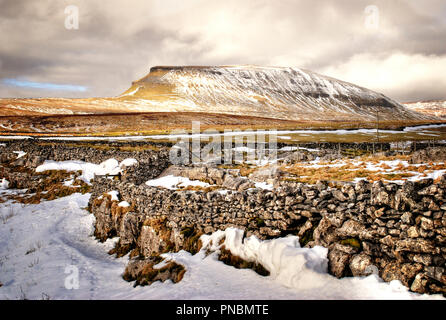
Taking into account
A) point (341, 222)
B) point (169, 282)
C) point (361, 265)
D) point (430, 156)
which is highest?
point (430, 156)

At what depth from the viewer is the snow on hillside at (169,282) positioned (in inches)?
270

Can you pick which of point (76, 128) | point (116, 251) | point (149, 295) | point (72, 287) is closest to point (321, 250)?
point (149, 295)

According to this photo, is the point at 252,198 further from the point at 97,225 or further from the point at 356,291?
the point at 97,225

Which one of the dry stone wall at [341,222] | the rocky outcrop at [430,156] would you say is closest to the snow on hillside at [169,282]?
the dry stone wall at [341,222]

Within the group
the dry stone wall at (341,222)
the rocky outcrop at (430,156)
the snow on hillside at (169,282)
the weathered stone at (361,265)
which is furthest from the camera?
the rocky outcrop at (430,156)

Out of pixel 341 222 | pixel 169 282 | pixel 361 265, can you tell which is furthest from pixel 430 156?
pixel 169 282

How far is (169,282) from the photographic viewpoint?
28.2 ft

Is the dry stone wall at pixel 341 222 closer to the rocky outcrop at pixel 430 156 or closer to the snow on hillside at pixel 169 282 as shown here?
the snow on hillside at pixel 169 282

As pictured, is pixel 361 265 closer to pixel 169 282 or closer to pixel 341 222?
pixel 341 222

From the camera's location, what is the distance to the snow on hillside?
6.85 m

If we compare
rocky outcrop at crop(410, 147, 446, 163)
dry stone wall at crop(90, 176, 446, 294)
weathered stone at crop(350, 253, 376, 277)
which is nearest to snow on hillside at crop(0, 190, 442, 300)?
weathered stone at crop(350, 253, 376, 277)

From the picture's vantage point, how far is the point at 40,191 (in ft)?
78.1
